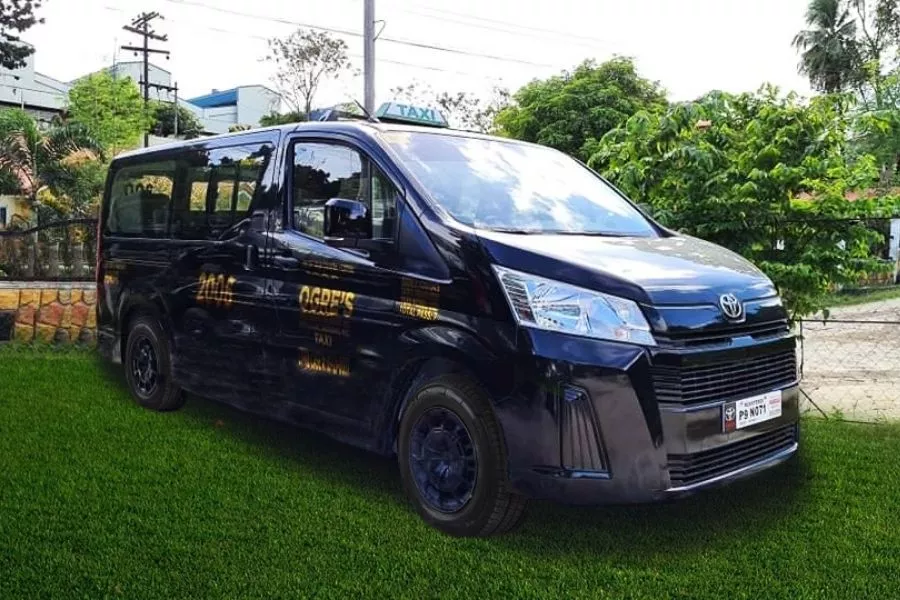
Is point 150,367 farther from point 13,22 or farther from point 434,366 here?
point 13,22

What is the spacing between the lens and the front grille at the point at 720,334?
3627 millimetres

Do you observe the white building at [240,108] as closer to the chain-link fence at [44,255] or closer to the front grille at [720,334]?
the chain-link fence at [44,255]

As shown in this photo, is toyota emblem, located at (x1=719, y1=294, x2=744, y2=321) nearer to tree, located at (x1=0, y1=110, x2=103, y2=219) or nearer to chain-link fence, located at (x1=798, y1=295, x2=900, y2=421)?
chain-link fence, located at (x1=798, y1=295, x2=900, y2=421)

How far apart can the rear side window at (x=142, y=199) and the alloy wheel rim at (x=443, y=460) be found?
9.90ft

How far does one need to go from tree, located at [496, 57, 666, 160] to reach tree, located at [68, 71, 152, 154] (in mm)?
20396

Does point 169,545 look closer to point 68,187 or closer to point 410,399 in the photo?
point 410,399

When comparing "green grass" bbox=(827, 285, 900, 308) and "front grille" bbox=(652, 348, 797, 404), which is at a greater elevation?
"green grass" bbox=(827, 285, 900, 308)

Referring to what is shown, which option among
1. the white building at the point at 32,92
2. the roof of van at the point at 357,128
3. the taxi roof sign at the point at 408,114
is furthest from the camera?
the white building at the point at 32,92

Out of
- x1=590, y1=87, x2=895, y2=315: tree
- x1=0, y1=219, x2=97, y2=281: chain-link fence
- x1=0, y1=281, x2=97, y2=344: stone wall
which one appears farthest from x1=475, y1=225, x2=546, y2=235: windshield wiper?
x1=0, y1=219, x2=97, y2=281: chain-link fence

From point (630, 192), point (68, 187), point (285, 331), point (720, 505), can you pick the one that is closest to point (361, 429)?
point (285, 331)

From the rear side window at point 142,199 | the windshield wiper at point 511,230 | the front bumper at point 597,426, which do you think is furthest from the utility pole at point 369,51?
the front bumper at point 597,426

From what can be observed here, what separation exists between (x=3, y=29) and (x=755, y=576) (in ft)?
105

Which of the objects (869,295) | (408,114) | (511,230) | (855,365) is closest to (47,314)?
(408,114)

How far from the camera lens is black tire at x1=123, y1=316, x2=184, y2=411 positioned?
20.7ft
